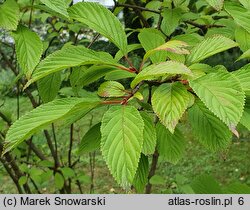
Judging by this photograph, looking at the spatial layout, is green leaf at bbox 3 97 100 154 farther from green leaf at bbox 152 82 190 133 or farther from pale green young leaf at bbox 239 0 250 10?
pale green young leaf at bbox 239 0 250 10

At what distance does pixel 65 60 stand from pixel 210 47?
330mm

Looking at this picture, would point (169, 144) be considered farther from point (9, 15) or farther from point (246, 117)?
point (9, 15)

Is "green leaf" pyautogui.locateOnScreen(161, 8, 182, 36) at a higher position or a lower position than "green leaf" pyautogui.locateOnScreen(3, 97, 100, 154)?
lower

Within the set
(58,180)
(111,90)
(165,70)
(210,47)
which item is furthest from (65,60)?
(58,180)

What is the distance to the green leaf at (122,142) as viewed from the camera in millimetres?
757

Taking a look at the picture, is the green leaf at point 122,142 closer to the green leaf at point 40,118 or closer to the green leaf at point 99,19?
the green leaf at point 40,118

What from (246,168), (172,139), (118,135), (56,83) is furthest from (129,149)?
(246,168)

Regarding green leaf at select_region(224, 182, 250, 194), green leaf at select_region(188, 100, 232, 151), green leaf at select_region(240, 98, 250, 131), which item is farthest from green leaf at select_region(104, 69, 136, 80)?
green leaf at select_region(224, 182, 250, 194)

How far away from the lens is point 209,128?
1.02 m

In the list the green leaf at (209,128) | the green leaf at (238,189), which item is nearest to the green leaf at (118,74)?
the green leaf at (209,128)

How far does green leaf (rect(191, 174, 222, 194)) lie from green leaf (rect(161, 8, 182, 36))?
1.83 feet

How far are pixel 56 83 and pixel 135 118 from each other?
53 centimetres

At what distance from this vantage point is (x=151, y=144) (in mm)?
923

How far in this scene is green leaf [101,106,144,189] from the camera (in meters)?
0.76
